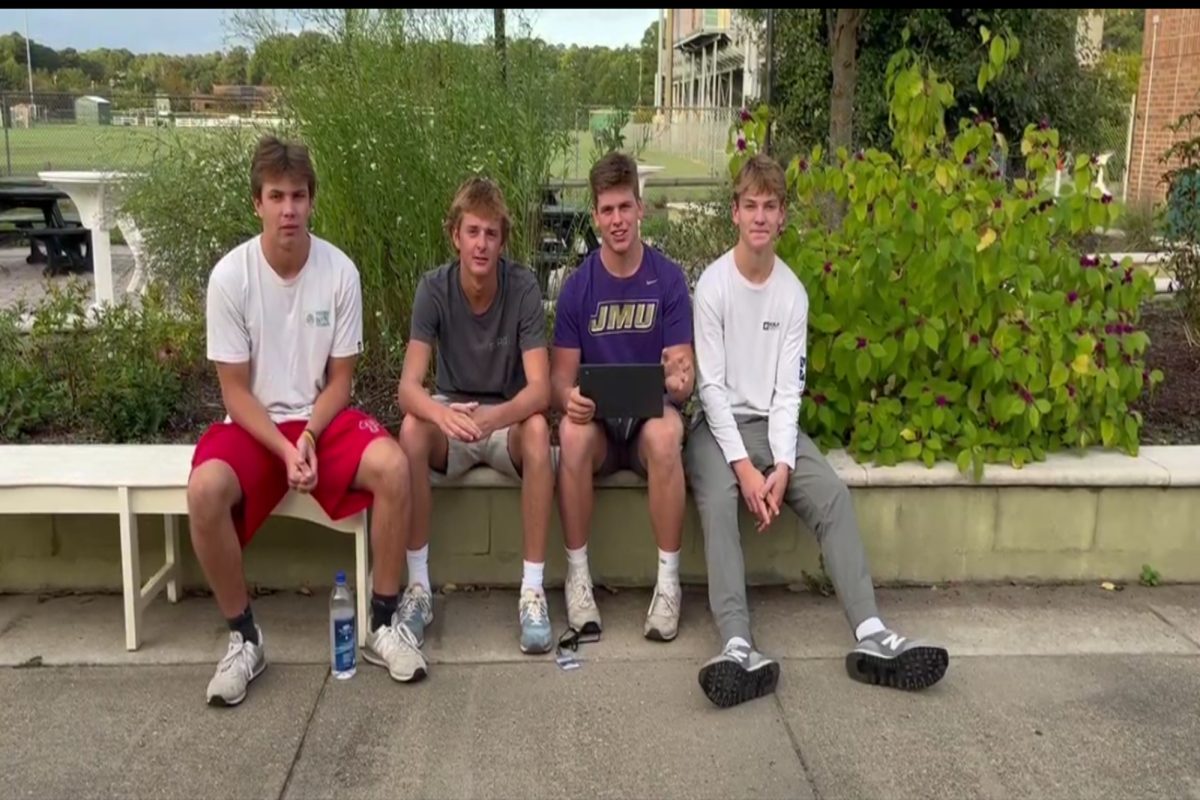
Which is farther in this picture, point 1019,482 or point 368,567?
point 1019,482

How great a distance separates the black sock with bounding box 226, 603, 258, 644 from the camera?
10.3ft

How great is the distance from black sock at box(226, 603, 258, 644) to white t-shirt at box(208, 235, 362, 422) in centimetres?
58

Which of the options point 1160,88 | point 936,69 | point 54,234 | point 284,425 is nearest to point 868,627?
point 284,425

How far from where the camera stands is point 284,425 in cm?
326

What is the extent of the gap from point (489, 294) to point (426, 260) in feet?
4.06

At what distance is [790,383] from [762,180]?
64cm

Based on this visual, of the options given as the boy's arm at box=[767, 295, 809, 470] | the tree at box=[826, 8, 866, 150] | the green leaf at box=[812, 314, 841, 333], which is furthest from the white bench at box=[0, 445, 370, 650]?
the tree at box=[826, 8, 866, 150]

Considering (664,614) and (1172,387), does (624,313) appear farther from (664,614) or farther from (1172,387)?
(1172,387)

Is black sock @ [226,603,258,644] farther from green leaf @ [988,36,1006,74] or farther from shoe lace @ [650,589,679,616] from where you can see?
green leaf @ [988,36,1006,74]

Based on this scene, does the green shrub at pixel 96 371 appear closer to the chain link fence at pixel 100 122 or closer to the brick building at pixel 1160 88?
the chain link fence at pixel 100 122

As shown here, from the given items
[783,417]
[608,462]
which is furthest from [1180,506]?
[608,462]

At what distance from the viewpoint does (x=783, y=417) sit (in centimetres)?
344

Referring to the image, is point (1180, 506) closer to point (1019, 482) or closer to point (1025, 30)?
point (1019, 482)

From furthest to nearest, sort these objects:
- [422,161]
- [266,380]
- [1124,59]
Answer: [1124,59], [422,161], [266,380]
